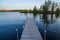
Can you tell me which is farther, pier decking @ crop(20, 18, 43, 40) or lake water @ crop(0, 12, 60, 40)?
lake water @ crop(0, 12, 60, 40)

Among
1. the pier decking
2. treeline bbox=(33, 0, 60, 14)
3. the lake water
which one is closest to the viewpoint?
the pier decking

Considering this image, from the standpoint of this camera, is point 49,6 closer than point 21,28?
No

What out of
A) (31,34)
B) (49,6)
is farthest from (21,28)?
(49,6)

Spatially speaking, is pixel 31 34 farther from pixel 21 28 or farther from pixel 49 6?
pixel 49 6

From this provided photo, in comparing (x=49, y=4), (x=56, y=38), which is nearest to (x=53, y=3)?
(x=49, y=4)

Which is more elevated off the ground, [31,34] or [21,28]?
[31,34]

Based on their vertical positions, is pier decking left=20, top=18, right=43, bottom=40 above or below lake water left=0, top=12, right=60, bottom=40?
above

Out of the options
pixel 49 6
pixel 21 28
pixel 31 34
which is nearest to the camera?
pixel 31 34

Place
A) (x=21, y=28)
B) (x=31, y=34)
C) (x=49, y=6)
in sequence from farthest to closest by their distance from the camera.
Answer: (x=49, y=6) < (x=21, y=28) < (x=31, y=34)

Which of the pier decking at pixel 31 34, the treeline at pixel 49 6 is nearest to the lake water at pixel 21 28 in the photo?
the pier decking at pixel 31 34

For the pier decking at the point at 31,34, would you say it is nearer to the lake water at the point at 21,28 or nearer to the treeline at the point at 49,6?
the lake water at the point at 21,28

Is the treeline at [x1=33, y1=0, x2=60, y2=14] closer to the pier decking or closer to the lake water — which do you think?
the lake water

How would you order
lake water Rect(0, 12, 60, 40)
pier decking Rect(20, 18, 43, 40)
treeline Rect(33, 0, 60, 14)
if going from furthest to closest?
1. treeline Rect(33, 0, 60, 14)
2. lake water Rect(0, 12, 60, 40)
3. pier decking Rect(20, 18, 43, 40)

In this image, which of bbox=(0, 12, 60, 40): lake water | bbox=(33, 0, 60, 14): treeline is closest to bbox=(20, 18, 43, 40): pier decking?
bbox=(0, 12, 60, 40): lake water
